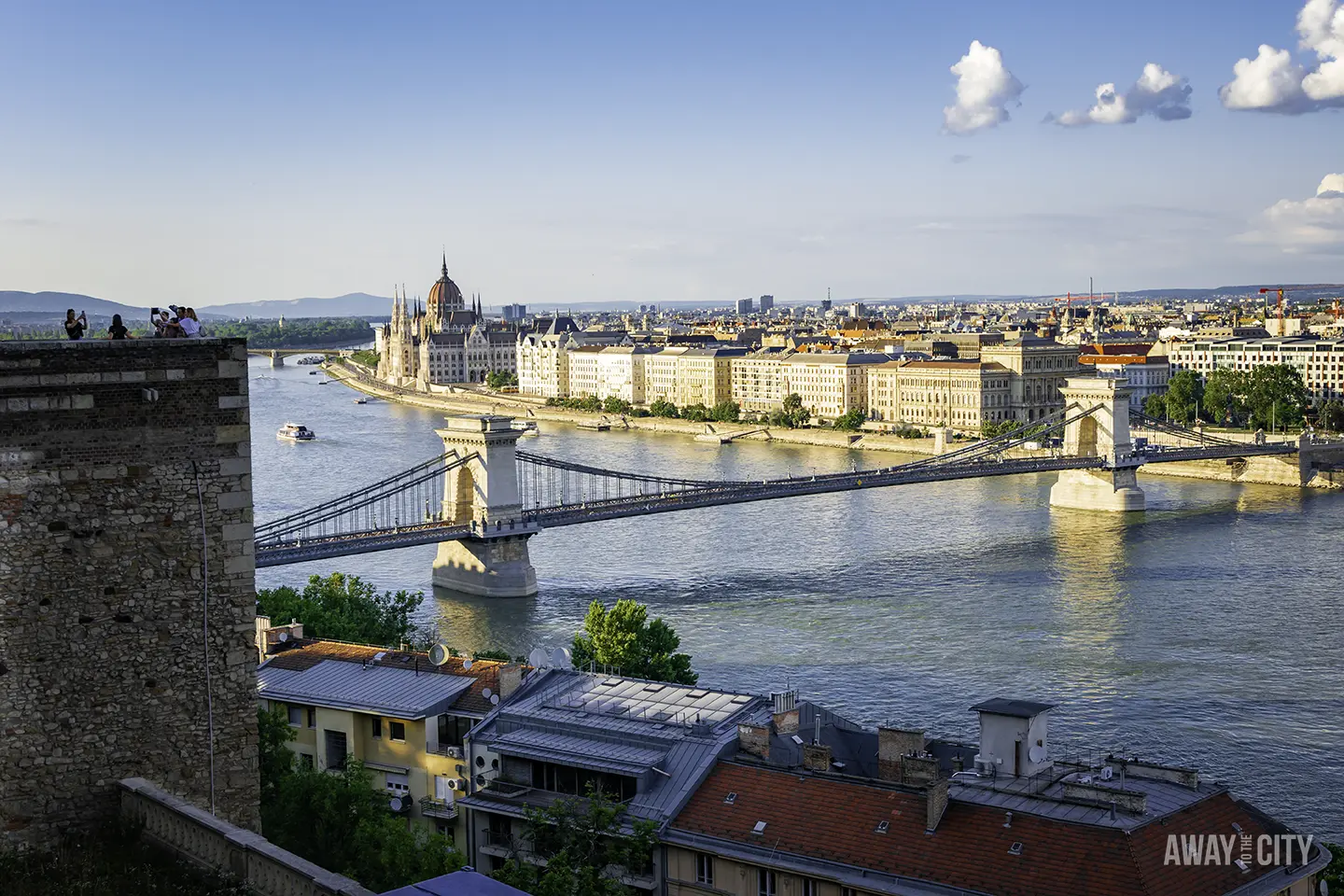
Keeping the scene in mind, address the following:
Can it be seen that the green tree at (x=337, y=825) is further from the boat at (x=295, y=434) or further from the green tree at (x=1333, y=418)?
the green tree at (x=1333, y=418)

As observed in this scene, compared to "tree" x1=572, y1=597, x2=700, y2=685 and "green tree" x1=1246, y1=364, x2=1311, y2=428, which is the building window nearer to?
"tree" x1=572, y1=597, x2=700, y2=685

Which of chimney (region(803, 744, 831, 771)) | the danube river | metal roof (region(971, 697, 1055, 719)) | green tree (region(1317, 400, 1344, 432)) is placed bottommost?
the danube river

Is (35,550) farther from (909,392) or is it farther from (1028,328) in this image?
(1028,328)

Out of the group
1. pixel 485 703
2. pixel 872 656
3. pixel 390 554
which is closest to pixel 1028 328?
pixel 390 554

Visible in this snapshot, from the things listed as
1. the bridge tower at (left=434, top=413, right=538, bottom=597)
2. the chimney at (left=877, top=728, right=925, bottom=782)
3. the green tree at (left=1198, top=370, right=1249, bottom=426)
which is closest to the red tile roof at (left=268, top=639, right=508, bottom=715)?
the chimney at (left=877, top=728, right=925, bottom=782)

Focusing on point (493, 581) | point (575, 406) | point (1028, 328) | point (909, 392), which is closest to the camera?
point (493, 581)

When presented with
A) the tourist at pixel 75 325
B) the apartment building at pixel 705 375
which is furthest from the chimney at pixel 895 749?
the apartment building at pixel 705 375
